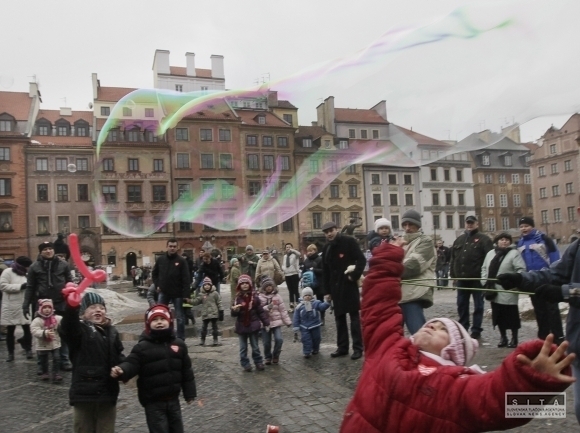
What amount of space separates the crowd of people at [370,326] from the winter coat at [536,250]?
1cm

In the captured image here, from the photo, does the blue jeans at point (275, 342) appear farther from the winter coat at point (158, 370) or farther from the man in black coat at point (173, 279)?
the winter coat at point (158, 370)

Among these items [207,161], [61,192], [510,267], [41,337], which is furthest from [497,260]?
[61,192]

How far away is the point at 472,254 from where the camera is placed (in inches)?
293

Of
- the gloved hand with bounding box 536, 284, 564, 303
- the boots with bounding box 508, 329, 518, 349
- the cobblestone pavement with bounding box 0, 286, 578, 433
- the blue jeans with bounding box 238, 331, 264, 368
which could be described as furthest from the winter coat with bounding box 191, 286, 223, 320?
the gloved hand with bounding box 536, 284, 564, 303

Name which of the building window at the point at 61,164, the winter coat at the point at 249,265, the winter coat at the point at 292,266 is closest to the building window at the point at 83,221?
the building window at the point at 61,164

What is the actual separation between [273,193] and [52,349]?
3583 mm

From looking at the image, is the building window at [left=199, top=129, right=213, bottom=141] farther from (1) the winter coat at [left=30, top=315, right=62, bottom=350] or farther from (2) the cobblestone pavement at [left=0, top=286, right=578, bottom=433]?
(1) the winter coat at [left=30, top=315, right=62, bottom=350]

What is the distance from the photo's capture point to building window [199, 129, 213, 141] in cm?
903

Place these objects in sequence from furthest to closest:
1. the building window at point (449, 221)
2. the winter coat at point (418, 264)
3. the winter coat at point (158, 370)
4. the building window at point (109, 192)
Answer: the building window at point (449, 221)
the building window at point (109, 192)
the winter coat at point (418, 264)
the winter coat at point (158, 370)

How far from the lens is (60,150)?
144ft

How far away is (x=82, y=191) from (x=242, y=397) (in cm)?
4261

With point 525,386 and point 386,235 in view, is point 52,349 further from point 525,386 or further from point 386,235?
point 525,386

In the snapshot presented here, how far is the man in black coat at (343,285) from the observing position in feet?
22.5

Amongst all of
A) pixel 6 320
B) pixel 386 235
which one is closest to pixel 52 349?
pixel 6 320
